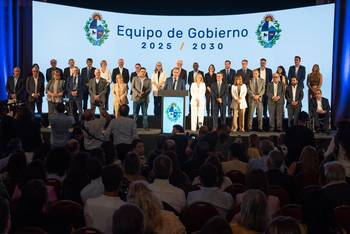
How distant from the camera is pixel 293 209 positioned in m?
4.40

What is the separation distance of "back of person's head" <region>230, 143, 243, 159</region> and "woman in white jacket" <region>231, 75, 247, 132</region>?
773 cm

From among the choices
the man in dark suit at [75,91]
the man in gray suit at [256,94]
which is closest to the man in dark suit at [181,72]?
the man in gray suit at [256,94]

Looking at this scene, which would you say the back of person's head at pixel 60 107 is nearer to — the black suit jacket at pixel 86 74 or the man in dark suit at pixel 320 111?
the black suit jacket at pixel 86 74

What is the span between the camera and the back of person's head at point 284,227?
3098 mm

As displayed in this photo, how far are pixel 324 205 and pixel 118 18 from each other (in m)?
13.6

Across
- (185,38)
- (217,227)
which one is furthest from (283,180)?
(185,38)

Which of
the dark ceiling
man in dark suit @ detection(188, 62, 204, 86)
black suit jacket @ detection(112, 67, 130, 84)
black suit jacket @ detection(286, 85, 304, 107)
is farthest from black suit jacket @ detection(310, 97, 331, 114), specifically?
black suit jacket @ detection(112, 67, 130, 84)

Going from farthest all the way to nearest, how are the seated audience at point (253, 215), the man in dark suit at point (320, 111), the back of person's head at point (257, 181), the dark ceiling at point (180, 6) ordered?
1. the dark ceiling at point (180, 6)
2. the man in dark suit at point (320, 111)
3. the back of person's head at point (257, 181)
4. the seated audience at point (253, 215)

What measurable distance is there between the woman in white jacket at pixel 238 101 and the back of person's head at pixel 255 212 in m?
10.8

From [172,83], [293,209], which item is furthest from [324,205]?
[172,83]

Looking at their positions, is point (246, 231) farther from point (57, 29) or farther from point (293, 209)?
point (57, 29)

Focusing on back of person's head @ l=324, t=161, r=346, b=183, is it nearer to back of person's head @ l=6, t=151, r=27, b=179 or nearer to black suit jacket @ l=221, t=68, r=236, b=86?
back of person's head @ l=6, t=151, r=27, b=179

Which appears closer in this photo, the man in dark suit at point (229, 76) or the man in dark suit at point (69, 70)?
the man in dark suit at point (69, 70)

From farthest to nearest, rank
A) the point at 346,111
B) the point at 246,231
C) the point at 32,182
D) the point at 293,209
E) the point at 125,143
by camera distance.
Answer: the point at 346,111 < the point at 125,143 < the point at 293,209 < the point at 32,182 < the point at 246,231
